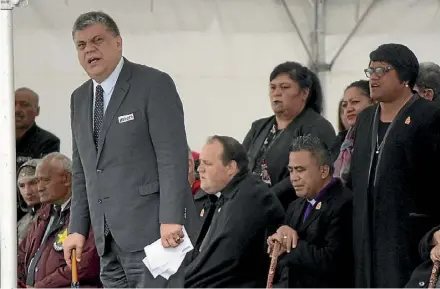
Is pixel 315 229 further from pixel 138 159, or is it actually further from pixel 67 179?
pixel 67 179

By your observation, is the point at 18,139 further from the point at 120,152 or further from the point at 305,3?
the point at 120,152

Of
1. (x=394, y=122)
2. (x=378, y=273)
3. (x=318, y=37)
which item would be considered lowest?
(x=378, y=273)

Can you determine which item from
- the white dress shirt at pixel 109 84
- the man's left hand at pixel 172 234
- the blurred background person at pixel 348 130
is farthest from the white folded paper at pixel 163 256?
the blurred background person at pixel 348 130

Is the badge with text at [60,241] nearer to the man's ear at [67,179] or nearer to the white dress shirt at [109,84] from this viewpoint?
the man's ear at [67,179]

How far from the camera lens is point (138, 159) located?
142 inches

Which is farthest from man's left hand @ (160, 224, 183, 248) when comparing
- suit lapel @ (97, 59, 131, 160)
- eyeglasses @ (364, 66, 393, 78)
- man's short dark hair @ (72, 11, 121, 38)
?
eyeglasses @ (364, 66, 393, 78)

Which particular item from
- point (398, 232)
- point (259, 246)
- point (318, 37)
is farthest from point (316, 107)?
point (318, 37)

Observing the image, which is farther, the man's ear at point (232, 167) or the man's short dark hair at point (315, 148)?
the man's ear at point (232, 167)

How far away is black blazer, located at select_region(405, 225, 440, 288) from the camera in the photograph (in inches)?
151

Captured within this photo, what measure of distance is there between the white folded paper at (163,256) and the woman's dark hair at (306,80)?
1.65 m

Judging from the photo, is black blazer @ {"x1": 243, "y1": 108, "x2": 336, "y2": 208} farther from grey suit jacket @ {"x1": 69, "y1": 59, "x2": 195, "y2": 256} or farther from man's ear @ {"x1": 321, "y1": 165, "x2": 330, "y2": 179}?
grey suit jacket @ {"x1": 69, "y1": 59, "x2": 195, "y2": 256}

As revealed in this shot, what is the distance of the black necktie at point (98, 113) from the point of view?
3701 millimetres

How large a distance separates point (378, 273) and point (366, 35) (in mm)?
2820

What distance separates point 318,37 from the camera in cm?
655
